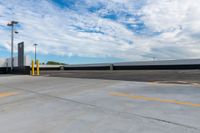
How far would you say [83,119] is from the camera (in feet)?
10.6

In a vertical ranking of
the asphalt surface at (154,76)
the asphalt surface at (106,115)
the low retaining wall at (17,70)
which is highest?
the low retaining wall at (17,70)

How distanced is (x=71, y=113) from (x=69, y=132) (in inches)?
36.0

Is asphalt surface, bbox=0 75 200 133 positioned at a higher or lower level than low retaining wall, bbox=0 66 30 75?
lower

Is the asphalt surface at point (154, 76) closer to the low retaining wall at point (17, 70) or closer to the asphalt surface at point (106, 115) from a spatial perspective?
the low retaining wall at point (17, 70)

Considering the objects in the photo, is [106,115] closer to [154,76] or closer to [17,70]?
[154,76]

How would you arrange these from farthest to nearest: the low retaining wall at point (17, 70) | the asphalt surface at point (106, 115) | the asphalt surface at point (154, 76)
→ 1. the low retaining wall at point (17, 70)
2. the asphalt surface at point (154, 76)
3. the asphalt surface at point (106, 115)

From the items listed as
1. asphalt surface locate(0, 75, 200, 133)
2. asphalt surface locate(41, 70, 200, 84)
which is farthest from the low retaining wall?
asphalt surface locate(0, 75, 200, 133)

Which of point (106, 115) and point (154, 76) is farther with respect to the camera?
point (154, 76)

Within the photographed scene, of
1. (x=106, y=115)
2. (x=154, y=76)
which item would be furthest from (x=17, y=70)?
(x=106, y=115)

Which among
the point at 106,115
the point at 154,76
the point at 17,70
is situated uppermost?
the point at 17,70

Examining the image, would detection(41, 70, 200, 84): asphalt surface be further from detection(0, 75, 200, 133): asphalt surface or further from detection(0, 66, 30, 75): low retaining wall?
detection(0, 75, 200, 133): asphalt surface

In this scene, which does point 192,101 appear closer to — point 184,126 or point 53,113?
point 184,126

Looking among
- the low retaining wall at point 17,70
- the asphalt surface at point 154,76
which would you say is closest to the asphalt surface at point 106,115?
the asphalt surface at point 154,76

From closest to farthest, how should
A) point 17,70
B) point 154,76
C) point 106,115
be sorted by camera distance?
1. point 106,115
2. point 154,76
3. point 17,70
